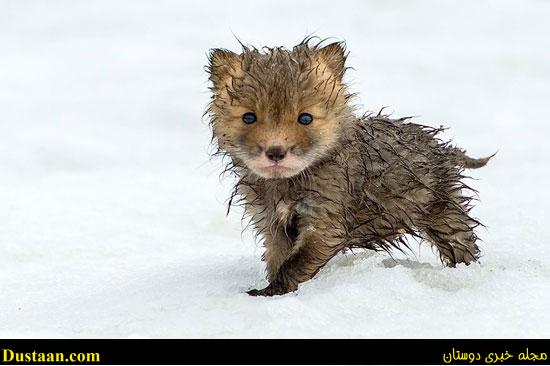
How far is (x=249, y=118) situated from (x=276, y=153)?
0.26 metres

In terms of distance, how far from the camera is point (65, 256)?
6.42 meters

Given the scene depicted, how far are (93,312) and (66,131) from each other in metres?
5.80

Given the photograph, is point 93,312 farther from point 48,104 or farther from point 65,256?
point 48,104

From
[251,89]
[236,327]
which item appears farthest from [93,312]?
[251,89]

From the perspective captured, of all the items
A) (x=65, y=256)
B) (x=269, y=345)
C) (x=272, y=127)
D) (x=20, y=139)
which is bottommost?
(x=269, y=345)

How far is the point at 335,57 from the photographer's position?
498 centimetres

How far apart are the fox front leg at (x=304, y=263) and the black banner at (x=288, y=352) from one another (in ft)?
Result: 3.04

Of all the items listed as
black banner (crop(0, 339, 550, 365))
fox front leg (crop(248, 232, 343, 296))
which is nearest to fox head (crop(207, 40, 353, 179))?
fox front leg (crop(248, 232, 343, 296))

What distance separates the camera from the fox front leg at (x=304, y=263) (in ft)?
15.6

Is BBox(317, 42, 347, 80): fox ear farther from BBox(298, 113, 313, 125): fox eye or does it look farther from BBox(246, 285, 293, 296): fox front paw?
BBox(246, 285, 293, 296): fox front paw

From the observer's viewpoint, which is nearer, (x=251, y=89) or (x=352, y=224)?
(x=251, y=89)

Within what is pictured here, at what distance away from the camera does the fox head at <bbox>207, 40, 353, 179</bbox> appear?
14.7 feet

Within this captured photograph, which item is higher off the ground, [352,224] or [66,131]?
[66,131]

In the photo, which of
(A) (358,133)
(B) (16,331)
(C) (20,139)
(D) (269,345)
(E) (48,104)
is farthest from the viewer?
(E) (48,104)
